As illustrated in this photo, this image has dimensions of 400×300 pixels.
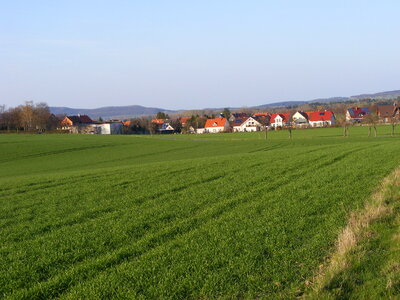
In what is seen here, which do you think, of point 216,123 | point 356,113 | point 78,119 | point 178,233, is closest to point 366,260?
point 178,233

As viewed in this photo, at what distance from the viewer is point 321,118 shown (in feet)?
493

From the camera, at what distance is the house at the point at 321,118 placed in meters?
147

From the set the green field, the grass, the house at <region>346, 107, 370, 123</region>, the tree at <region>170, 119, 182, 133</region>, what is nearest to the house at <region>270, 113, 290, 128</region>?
the house at <region>346, 107, 370, 123</region>

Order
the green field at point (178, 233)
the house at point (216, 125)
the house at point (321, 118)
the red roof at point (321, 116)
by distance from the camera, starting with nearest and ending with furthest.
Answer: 1. the green field at point (178, 233)
2. the house at point (321, 118)
3. the red roof at point (321, 116)
4. the house at point (216, 125)

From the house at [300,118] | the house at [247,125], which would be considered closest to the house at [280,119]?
the house at [300,118]

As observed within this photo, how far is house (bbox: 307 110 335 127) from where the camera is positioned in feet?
481

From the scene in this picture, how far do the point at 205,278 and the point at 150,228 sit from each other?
Answer: 3538 millimetres

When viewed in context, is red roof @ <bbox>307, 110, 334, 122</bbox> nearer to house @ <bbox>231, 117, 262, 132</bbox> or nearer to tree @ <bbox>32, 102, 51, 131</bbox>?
house @ <bbox>231, 117, 262, 132</bbox>

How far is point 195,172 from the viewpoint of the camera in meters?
21.0

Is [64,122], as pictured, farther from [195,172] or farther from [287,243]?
[287,243]

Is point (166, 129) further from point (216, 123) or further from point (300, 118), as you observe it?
point (300, 118)

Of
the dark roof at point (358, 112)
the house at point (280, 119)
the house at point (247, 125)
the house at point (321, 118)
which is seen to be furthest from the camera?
the house at point (280, 119)

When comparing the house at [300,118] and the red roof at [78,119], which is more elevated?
the red roof at [78,119]

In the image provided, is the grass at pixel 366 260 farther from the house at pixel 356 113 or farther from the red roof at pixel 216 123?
the house at pixel 356 113
